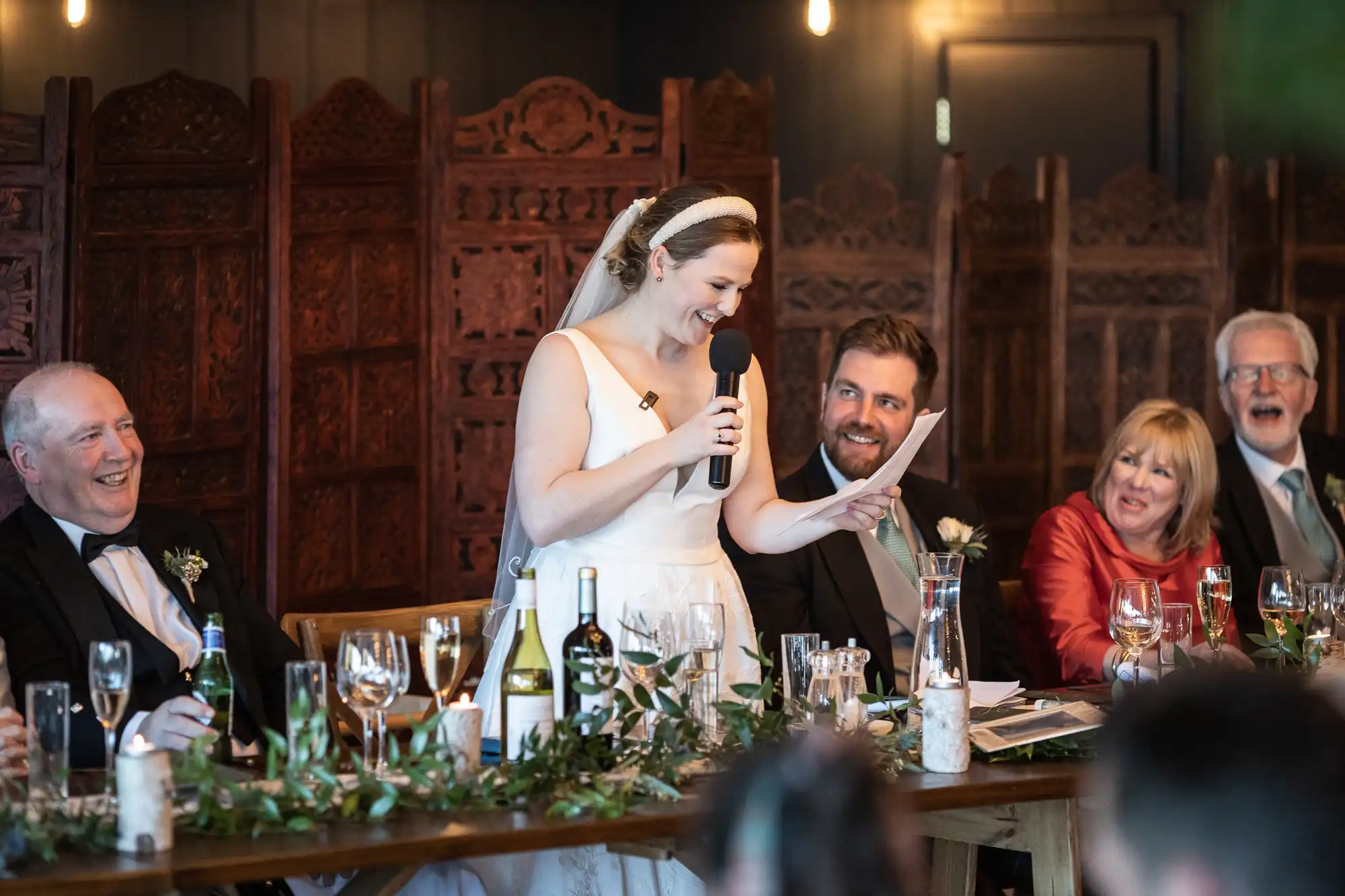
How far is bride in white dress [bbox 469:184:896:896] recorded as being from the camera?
3074 mm

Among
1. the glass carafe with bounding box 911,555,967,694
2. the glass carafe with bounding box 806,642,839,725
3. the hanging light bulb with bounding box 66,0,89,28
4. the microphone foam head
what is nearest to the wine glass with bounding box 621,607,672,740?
the glass carafe with bounding box 806,642,839,725

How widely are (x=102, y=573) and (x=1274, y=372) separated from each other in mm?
3438

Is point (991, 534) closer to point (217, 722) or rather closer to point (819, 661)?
point (819, 661)

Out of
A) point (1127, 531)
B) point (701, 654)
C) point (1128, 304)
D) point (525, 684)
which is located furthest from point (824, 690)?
point (1128, 304)

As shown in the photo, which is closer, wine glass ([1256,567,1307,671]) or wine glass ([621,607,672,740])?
wine glass ([621,607,672,740])

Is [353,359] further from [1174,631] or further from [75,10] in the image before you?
[1174,631]

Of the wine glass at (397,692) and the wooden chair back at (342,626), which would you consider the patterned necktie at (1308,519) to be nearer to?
the wooden chair back at (342,626)

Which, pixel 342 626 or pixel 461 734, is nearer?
pixel 461 734

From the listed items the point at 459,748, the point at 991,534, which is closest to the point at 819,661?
the point at 459,748

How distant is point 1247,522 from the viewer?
4707 mm

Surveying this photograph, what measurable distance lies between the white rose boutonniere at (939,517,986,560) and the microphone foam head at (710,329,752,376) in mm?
1170

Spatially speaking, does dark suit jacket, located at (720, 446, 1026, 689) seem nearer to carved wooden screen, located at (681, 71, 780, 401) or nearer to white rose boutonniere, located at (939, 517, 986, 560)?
white rose boutonniere, located at (939, 517, 986, 560)

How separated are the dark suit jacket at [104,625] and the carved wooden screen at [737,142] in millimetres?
2468

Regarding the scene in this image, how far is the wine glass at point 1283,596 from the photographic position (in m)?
3.25
